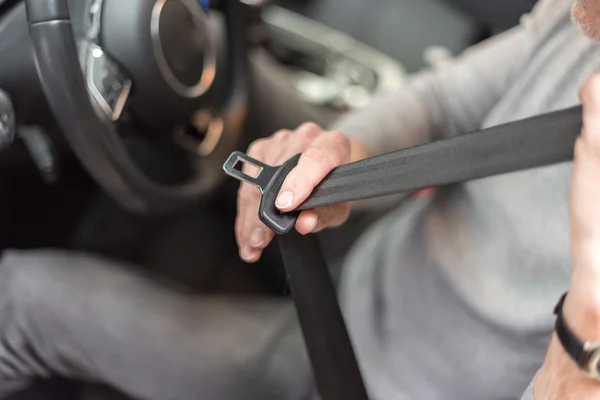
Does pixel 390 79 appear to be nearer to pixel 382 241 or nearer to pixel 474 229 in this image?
pixel 382 241

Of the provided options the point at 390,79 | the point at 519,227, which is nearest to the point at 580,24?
the point at 519,227

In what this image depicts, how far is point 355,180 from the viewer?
466 mm

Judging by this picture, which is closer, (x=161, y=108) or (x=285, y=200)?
(x=285, y=200)

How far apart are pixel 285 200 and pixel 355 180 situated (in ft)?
0.18

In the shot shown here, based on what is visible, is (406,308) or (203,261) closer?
(406,308)

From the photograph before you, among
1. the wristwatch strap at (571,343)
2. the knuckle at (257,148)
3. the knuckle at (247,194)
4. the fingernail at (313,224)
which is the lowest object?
the wristwatch strap at (571,343)

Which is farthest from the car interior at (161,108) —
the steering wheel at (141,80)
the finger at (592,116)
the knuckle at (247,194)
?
the finger at (592,116)

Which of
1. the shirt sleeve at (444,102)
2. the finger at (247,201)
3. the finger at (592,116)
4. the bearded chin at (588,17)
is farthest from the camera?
the shirt sleeve at (444,102)

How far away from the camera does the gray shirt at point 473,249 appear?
0.54 m

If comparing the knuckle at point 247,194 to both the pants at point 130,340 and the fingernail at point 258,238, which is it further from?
the pants at point 130,340

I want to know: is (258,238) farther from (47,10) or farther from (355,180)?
(47,10)

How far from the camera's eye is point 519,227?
0.55 metres

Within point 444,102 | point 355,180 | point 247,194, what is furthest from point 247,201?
point 444,102

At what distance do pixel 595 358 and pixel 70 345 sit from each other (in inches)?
20.7
